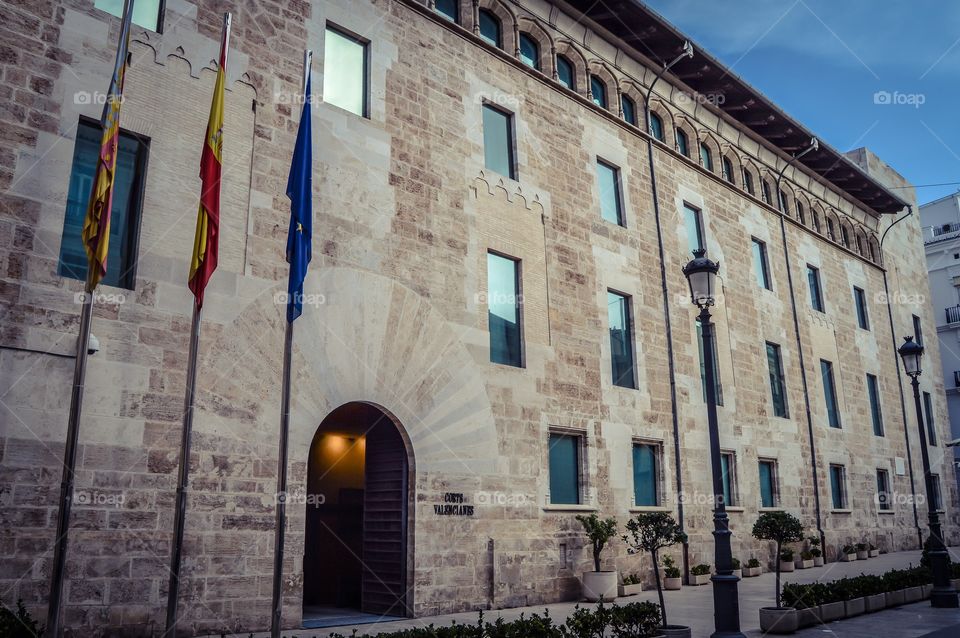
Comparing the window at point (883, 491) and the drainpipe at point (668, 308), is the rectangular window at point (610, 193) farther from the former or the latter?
the window at point (883, 491)

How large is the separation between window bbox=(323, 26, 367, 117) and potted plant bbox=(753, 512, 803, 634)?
9.47m

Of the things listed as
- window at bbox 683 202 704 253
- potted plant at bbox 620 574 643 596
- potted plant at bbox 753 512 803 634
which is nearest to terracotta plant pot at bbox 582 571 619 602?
potted plant at bbox 620 574 643 596

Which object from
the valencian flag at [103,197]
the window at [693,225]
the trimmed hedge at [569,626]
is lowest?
the trimmed hedge at [569,626]

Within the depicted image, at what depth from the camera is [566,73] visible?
1808cm

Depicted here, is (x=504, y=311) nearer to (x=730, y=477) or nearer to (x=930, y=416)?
(x=730, y=477)

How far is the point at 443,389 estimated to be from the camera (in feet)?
42.5

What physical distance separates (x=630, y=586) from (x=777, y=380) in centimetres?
992

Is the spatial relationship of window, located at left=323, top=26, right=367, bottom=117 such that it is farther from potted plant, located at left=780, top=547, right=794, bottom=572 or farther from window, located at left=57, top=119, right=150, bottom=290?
potted plant, located at left=780, top=547, right=794, bottom=572

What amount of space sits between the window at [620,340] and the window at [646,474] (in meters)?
1.47

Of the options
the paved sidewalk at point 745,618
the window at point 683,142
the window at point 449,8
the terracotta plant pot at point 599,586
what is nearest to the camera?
the paved sidewalk at point 745,618

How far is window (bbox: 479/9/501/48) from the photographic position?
16.1 m

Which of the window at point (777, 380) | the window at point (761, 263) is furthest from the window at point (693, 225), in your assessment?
the window at point (777, 380)

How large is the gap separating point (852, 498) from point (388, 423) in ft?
60.1

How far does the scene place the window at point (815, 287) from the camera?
2577cm
